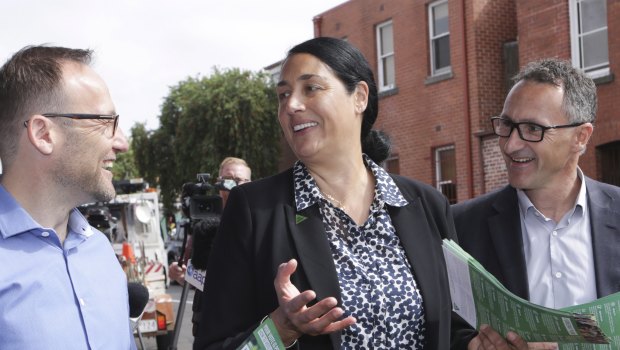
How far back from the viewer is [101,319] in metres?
2.73

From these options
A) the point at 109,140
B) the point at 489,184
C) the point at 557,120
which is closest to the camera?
the point at 109,140

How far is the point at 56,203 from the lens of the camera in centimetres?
279

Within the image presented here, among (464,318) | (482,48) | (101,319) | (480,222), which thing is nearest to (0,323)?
(101,319)

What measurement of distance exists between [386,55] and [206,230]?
16852 mm

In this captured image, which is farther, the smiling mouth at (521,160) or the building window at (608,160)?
the building window at (608,160)

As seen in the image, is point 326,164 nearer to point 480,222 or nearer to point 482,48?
point 480,222

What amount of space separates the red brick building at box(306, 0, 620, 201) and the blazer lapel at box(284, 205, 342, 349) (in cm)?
1435

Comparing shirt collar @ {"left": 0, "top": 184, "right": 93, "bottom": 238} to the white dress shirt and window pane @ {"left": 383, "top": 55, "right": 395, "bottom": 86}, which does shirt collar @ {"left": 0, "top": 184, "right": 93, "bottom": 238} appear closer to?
the white dress shirt

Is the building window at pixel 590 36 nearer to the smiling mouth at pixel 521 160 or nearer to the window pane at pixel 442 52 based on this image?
the window pane at pixel 442 52

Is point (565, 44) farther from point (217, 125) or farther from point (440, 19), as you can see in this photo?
point (217, 125)

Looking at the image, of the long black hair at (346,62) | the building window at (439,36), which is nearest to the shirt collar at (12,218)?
the long black hair at (346,62)

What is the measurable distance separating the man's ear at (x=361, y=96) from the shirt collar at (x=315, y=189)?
10.3 inches

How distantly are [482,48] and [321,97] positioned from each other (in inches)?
693

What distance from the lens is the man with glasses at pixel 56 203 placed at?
8.36 feet
